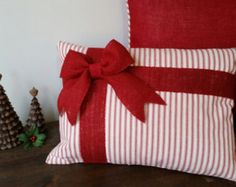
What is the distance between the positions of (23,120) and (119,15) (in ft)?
1.47

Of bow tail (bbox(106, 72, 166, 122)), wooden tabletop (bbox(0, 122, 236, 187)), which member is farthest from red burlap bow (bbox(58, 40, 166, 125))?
wooden tabletop (bbox(0, 122, 236, 187))

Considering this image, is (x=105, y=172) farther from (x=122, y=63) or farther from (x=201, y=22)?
(x=201, y=22)

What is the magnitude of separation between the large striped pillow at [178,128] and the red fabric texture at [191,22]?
65 mm

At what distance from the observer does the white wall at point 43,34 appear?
731 mm

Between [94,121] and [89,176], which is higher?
[94,121]

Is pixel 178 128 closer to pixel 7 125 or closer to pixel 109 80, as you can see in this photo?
pixel 109 80

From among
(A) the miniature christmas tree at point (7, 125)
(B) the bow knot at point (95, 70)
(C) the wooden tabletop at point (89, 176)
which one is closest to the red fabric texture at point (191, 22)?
(B) the bow knot at point (95, 70)

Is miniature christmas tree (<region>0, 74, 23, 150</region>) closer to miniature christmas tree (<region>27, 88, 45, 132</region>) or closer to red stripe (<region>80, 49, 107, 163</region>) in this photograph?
miniature christmas tree (<region>27, 88, 45, 132</region>)

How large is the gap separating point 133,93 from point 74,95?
13cm

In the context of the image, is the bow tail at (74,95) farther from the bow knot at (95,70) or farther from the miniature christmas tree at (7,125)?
the miniature christmas tree at (7,125)

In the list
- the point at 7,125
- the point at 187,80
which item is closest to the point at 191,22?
the point at 187,80

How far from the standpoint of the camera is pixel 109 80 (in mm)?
588

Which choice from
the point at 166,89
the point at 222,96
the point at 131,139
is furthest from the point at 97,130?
the point at 222,96

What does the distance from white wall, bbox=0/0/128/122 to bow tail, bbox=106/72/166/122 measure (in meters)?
0.27
